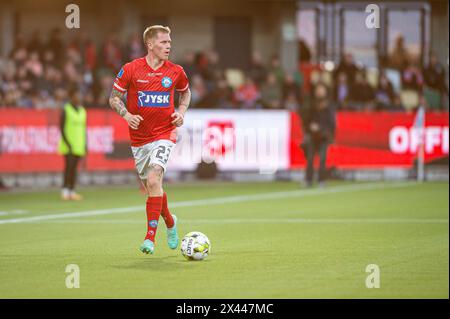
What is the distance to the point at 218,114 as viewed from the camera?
27.6m

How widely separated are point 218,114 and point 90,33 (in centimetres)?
877

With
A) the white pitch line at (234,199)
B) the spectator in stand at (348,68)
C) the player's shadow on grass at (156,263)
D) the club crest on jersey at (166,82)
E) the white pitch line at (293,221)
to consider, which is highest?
the club crest on jersey at (166,82)

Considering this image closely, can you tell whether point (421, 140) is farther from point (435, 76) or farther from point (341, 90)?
point (435, 76)

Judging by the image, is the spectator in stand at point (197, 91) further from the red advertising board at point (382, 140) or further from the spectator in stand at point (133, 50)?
the red advertising board at point (382, 140)

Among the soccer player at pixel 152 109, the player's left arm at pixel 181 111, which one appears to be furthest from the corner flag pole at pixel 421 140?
the soccer player at pixel 152 109

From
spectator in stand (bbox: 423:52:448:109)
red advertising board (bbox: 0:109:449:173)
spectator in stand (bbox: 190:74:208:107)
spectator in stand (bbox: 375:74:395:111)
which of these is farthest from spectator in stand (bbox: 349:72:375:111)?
spectator in stand (bbox: 190:74:208:107)

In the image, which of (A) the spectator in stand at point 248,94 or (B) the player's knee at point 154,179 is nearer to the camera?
(B) the player's knee at point 154,179

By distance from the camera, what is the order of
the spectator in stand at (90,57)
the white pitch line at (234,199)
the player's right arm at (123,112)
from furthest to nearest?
the spectator in stand at (90,57) < the white pitch line at (234,199) < the player's right arm at (123,112)

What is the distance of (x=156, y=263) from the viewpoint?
1160cm

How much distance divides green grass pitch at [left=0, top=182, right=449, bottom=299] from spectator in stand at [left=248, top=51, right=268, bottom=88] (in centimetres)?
934

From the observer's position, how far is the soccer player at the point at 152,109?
39.7ft
